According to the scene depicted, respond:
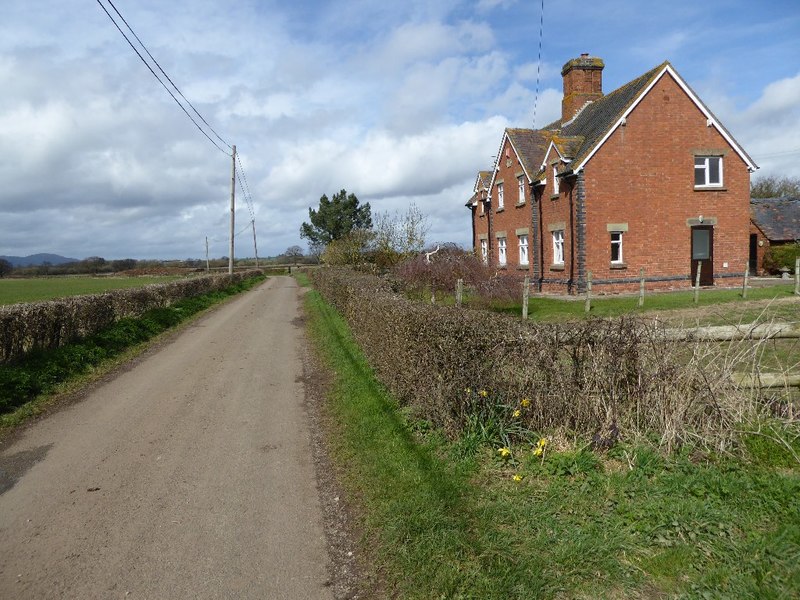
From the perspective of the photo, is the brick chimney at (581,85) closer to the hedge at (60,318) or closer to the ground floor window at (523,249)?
the ground floor window at (523,249)

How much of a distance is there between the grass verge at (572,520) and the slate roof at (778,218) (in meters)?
33.3

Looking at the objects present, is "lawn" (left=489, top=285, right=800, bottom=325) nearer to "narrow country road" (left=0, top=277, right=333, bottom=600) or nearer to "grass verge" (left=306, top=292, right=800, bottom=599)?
"grass verge" (left=306, top=292, right=800, bottom=599)

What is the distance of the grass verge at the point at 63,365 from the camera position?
870 cm

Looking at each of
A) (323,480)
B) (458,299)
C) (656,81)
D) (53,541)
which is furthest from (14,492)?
(656,81)

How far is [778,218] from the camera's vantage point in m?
33.9

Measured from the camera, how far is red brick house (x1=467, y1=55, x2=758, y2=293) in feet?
77.2

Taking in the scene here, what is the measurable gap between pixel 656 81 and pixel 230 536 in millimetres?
24836

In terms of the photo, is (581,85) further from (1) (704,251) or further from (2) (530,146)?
(1) (704,251)

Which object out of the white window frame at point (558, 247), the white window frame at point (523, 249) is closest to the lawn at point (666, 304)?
the white window frame at point (558, 247)

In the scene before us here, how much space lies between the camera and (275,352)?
43.8 feet

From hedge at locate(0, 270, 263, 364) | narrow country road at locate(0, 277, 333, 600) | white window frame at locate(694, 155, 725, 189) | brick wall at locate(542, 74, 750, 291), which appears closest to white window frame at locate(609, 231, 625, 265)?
brick wall at locate(542, 74, 750, 291)

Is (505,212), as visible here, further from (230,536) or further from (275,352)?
(230,536)

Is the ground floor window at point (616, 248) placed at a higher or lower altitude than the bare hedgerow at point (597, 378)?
higher

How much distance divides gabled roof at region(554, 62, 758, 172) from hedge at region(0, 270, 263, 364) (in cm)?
1743
